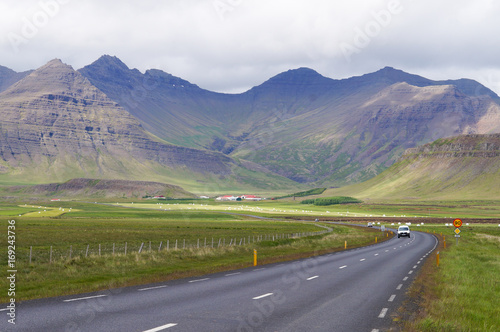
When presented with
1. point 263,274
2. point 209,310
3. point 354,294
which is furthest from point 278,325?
point 263,274

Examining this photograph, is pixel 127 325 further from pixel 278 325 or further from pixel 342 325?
pixel 342 325

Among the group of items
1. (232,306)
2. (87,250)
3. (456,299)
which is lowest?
(87,250)

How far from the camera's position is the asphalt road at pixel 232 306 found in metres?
14.2

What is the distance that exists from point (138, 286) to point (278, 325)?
1018 centimetres

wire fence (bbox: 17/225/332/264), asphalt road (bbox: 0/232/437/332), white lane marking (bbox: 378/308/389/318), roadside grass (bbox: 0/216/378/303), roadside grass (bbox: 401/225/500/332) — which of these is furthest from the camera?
wire fence (bbox: 17/225/332/264)

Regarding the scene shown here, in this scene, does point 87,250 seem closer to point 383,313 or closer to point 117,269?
point 117,269

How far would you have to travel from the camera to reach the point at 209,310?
1653 centimetres

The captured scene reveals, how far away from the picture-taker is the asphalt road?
1424 centimetres

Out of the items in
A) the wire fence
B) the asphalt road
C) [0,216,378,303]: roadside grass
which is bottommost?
the wire fence

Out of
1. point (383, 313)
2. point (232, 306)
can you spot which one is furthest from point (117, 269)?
point (383, 313)

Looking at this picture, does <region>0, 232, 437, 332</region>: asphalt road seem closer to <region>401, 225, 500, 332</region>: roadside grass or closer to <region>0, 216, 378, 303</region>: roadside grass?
<region>401, 225, 500, 332</region>: roadside grass

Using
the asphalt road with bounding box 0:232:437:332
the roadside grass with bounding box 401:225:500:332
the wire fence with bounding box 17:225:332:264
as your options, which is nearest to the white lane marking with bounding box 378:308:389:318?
the asphalt road with bounding box 0:232:437:332

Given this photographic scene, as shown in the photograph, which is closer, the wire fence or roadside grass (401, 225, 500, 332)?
roadside grass (401, 225, 500, 332)

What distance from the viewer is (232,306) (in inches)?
681
